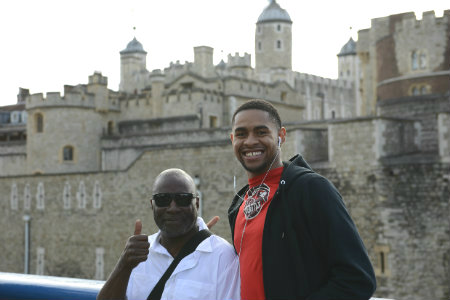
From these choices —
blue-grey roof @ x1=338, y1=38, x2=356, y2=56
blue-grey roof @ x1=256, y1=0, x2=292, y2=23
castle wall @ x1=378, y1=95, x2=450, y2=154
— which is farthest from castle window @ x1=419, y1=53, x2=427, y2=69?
blue-grey roof @ x1=338, y1=38, x2=356, y2=56

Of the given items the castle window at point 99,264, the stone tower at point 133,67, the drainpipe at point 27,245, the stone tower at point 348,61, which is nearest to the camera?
the castle window at point 99,264

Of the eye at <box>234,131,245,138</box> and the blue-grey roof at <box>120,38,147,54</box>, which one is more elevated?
the blue-grey roof at <box>120,38,147,54</box>

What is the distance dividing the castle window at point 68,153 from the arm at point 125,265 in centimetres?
2724

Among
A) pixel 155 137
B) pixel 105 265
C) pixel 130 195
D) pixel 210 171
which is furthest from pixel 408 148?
pixel 155 137

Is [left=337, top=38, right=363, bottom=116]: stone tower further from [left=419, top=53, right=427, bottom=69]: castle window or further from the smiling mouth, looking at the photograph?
the smiling mouth

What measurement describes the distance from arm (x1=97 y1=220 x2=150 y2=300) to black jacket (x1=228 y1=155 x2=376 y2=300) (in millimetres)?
564

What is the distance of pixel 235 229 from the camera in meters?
3.61

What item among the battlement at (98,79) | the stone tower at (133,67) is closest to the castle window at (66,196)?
the battlement at (98,79)

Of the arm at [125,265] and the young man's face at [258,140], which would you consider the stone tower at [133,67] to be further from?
the arm at [125,265]

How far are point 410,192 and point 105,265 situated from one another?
11086mm

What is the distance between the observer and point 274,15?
57156 millimetres

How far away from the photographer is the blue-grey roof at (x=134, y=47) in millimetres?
63688

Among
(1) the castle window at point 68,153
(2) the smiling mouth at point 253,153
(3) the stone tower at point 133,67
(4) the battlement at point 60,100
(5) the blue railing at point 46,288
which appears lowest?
(5) the blue railing at point 46,288

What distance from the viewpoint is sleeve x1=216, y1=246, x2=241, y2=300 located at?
3418 millimetres
